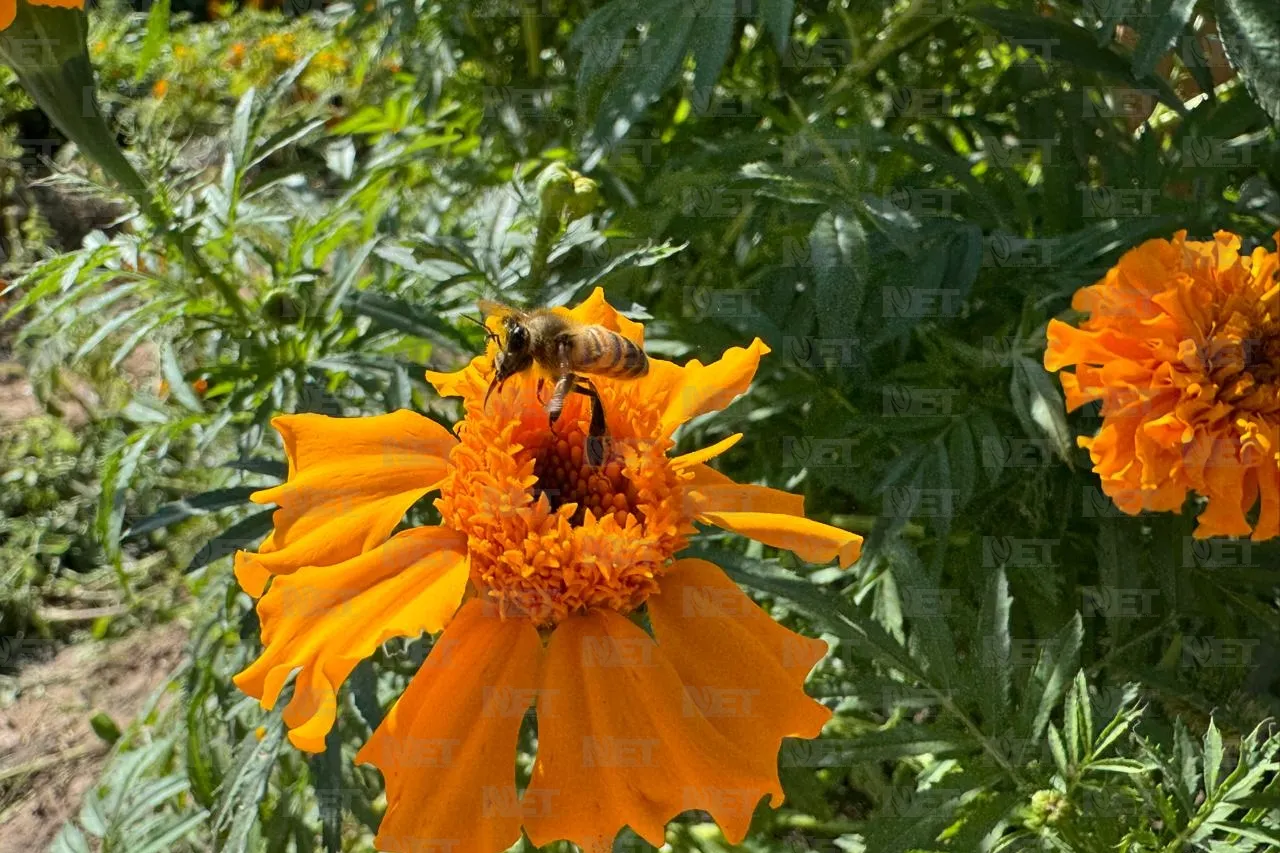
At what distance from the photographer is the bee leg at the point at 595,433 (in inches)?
44.6

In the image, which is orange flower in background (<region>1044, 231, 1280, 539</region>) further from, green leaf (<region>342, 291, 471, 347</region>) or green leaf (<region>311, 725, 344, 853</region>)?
green leaf (<region>311, 725, 344, 853</region>)

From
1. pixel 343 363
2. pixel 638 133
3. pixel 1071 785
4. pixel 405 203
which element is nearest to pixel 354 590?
pixel 343 363

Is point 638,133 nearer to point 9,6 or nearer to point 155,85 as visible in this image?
point 9,6

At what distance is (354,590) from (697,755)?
404 mm

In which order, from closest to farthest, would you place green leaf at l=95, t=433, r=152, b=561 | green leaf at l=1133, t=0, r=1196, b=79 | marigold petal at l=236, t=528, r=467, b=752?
marigold petal at l=236, t=528, r=467, b=752, green leaf at l=1133, t=0, r=1196, b=79, green leaf at l=95, t=433, r=152, b=561

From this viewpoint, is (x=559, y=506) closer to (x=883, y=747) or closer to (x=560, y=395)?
(x=560, y=395)

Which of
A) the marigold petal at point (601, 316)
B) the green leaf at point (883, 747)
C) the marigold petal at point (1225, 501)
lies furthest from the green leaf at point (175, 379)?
the marigold petal at point (1225, 501)

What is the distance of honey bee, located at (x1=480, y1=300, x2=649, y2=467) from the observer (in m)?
1.12

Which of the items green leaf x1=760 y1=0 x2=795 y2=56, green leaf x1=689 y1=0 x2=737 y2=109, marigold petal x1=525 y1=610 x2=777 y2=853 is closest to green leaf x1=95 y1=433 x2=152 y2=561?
marigold petal x1=525 y1=610 x2=777 y2=853

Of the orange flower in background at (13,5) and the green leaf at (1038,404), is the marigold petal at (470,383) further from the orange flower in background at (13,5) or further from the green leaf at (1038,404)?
the green leaf at (1038,404)

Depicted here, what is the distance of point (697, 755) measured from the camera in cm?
105

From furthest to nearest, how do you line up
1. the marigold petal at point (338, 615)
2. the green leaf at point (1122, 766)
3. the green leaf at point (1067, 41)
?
the green leaf at point (1067, 41) < the green leaf at point (1122, 766) < the marigold petal at point (338, 615)

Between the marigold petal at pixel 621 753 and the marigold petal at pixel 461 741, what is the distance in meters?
0.03

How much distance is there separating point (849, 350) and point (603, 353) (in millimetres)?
631
